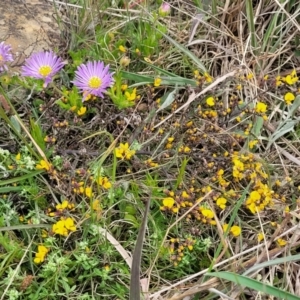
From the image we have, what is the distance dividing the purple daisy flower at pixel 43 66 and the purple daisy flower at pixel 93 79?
0.06 m

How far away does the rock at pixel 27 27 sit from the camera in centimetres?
183

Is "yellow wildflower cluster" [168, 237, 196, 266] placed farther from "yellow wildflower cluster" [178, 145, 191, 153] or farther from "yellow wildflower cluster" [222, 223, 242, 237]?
"yellow wildflower cluster" [178, 145, 191, 153]

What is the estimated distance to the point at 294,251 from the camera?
1499mm

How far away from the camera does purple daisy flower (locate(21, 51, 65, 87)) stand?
1.60m

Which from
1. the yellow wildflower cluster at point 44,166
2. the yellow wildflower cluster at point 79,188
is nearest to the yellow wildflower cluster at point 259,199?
the yellow wildflower cluster at point 79,188

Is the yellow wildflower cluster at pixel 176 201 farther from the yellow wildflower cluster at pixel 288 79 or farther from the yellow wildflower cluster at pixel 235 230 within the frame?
the yellow wildflower cluster at pixel 288 79

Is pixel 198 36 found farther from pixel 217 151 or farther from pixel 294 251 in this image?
pixel 294 251

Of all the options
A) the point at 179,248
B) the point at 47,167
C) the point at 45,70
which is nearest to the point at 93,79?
the point at 45,70

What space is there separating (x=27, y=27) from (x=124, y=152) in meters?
0.62

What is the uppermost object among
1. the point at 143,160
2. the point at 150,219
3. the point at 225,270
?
the point at 143,160

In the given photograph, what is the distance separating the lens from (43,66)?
162 cm

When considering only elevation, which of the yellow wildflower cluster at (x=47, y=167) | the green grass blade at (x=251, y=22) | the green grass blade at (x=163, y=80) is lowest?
the yellow wildflower cluster at (x=47, y=167)

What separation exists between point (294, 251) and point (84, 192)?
559mm

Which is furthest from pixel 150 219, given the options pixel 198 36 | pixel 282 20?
pixel 282 20
